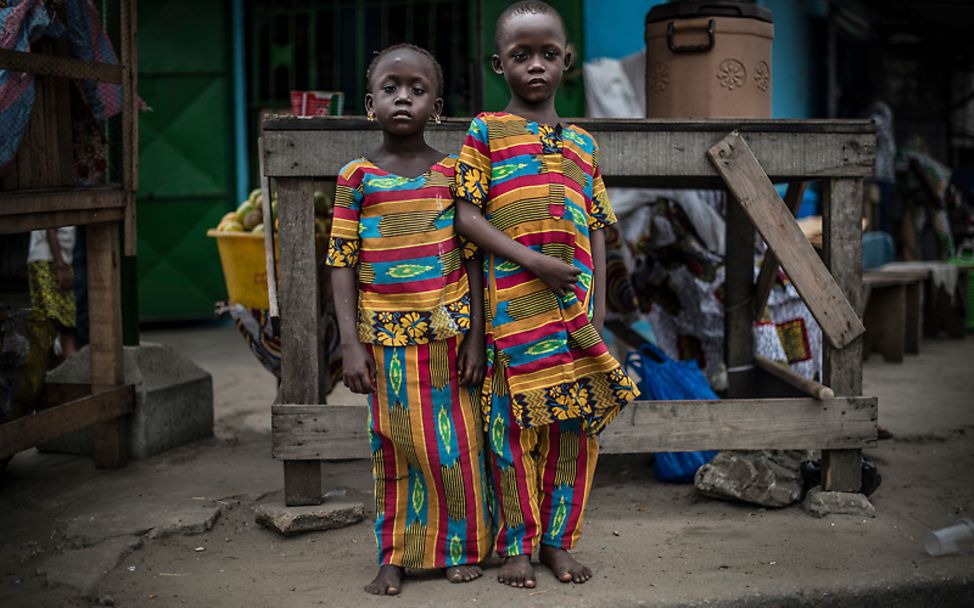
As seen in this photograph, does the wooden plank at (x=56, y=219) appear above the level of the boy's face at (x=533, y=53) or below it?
below

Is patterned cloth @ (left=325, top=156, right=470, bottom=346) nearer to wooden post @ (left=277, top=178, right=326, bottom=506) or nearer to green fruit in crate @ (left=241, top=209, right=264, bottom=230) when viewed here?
wooden post @ (left=277, top=178, right=326, bottom=506)

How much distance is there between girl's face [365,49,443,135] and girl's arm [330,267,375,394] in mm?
408

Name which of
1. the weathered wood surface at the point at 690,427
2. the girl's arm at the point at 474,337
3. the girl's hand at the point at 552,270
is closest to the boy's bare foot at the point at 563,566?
the girl's arm at the point at 474,337

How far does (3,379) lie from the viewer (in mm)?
4008

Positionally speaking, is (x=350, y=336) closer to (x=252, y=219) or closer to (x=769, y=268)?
(x=252, y=219)

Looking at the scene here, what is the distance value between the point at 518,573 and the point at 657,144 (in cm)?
147

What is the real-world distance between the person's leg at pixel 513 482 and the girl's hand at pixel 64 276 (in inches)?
148

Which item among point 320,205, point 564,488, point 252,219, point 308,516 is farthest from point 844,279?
point 252,219

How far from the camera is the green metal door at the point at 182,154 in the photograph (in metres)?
7.69

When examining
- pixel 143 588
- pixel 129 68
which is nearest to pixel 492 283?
pixel 143 588

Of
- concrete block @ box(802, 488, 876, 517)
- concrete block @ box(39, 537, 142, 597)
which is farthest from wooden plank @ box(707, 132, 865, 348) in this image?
concrete block @ box(39, 537, 142, 597)

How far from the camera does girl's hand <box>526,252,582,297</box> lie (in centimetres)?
272

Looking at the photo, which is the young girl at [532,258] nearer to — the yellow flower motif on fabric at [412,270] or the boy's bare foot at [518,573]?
the boy's bare foot at [518,573]

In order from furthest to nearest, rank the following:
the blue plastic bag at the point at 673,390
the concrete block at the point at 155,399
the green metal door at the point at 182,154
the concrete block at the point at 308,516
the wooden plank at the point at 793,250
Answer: the green metal door at the point at 182,154
the concrete block at the point at 155,399
the blue plastic bag at the point at 673,390
the wooden plank at the point at 793,250
the concrete block at the point at 308,516
